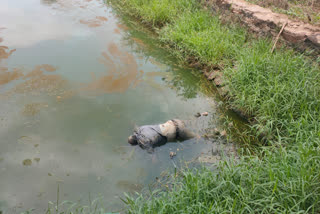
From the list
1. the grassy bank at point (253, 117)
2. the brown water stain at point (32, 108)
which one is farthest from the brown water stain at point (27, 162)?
the grassy bank at point (253, 117)

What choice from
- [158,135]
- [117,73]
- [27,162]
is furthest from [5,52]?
[158,135]

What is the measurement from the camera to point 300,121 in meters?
3.14

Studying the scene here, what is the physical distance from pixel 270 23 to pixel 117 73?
9.30 feet

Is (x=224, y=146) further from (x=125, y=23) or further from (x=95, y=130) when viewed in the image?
(x=125, y=23)

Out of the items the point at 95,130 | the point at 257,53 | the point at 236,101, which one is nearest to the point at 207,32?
the point at 257,53

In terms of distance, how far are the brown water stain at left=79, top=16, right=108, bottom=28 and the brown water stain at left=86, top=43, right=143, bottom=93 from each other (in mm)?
1119

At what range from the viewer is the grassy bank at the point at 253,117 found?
2.16 m

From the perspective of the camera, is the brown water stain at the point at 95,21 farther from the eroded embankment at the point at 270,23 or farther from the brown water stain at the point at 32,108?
the brown water stain at the point at 32,108

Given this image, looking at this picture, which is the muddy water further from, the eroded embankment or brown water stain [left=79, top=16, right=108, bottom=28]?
the eroded embankment

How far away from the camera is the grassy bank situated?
7.10 feet

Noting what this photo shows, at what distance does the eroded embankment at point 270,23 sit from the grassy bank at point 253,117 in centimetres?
21

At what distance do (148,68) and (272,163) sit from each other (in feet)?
9.52

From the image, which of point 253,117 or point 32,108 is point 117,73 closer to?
point 32,108

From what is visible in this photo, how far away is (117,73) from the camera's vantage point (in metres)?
4.61
